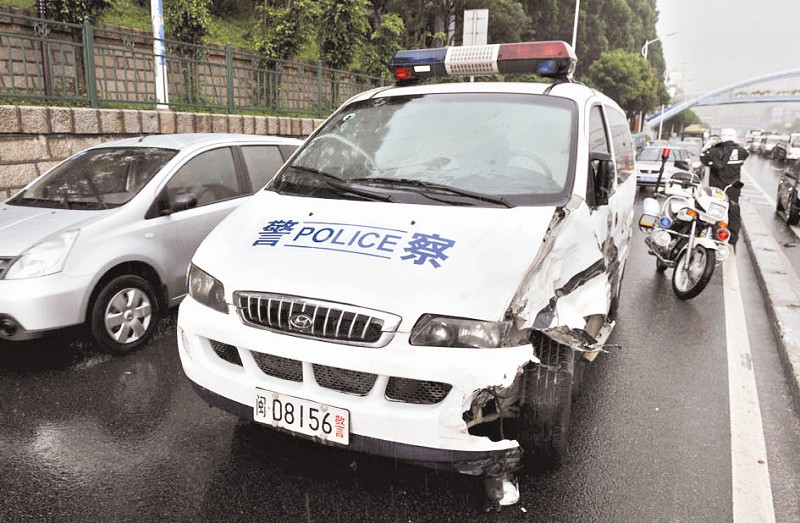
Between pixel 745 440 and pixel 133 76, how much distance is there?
30.5ft

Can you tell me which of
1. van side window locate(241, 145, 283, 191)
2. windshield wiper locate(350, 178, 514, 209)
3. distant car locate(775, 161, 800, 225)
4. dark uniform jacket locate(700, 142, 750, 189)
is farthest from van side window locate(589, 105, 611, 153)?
distant car locate(775, 161, 800, 225)

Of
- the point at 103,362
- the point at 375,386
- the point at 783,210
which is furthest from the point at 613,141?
the point at 783,210

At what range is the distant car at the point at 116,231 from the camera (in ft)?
12.5

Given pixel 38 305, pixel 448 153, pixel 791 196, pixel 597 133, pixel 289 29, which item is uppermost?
pixel 289 29

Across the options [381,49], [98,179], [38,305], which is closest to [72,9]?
[98,179]

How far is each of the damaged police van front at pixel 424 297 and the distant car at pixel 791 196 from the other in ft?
33.3

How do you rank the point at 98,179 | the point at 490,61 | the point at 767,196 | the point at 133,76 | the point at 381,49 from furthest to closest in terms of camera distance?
the point at 381,49 < the point at 767,196 < the point at 133,76 < the point at 98,179 < the point at 490,61

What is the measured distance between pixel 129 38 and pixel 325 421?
852 cm

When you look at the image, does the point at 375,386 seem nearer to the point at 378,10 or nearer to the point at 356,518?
the point at 356,518

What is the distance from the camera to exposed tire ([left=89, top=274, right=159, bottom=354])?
4082mm

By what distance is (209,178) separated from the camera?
509cm

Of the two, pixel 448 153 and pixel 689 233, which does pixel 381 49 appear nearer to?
pixel 689 233

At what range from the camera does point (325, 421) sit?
2.41 metres

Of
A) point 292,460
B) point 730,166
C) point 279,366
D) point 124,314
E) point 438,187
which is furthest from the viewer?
point 730,166
